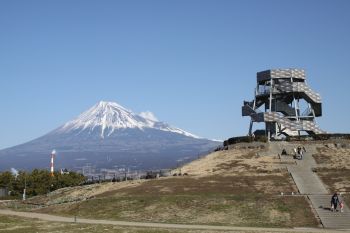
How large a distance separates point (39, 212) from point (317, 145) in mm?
50601

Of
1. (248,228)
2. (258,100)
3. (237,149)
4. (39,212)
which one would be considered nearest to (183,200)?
(248,228)

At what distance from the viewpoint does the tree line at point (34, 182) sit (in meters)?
96.0

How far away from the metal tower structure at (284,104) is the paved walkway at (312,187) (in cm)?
1279

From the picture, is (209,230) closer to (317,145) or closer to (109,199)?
(109,199)

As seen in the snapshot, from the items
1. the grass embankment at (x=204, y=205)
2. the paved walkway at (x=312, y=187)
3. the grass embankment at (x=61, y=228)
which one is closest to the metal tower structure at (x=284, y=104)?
the paved walkway at (x=312, y=187)

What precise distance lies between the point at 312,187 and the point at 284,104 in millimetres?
47280

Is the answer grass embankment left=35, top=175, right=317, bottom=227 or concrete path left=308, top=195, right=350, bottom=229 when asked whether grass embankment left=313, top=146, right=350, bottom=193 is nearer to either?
concrete path left=308, top=195, right=350, bottom=229

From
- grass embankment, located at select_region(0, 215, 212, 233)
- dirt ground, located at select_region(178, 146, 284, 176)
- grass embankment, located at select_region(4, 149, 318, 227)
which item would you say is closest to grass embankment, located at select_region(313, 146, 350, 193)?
grass embankment, located at select_region(4, 149, 318, 227)

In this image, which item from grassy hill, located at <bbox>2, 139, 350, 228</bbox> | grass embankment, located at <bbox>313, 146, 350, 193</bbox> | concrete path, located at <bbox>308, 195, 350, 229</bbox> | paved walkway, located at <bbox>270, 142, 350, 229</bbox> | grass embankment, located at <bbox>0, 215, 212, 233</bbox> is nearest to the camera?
grass embankment, located at <bbox>0, 215, 212, 233</bbox>

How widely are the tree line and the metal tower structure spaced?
40.4 m

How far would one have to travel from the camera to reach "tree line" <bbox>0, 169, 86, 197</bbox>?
9601 cm

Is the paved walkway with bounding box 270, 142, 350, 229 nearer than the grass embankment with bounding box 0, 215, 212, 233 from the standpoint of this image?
No

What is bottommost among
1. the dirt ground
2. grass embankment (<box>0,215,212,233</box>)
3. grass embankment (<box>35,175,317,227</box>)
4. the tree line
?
grass embankment (<box>0,215,212,233</box>)

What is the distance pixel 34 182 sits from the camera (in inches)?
3839
